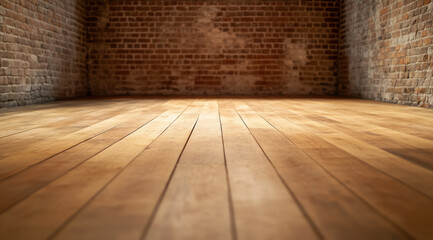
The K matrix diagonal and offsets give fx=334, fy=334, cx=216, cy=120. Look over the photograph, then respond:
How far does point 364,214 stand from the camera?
100 centimetres

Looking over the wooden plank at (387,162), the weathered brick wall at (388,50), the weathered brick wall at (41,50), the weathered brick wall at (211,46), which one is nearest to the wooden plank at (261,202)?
the wooden plank at (387,162)

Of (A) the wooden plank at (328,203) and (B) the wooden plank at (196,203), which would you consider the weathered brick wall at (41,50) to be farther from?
(A) the wooden plank at (328,203)

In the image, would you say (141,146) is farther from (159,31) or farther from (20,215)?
(159,31)

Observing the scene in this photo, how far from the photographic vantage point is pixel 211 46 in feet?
28.4

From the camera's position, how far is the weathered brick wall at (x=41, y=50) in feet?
16.6

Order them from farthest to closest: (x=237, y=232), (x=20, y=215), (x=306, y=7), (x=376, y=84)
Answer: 1. (x=306, y=7)
2. (x=376, y=84)
3. (x=20, y=215)
4. (x=237, y=232)

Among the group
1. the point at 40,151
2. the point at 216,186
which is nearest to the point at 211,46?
the point at 40,151

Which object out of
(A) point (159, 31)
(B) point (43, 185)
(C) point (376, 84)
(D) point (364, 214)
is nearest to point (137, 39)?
(A) point (159, 31)

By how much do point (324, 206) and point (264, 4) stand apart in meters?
8.25

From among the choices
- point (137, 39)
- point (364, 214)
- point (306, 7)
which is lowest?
point (364, 214)

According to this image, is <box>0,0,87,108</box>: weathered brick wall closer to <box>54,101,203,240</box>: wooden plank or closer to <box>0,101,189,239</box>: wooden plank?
<box>0,101,189,239</box>: wooden plank

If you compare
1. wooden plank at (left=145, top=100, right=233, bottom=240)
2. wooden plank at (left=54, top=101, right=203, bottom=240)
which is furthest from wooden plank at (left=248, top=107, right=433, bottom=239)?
wooden plank at (left=54, top=101, right=203, bottom=240)

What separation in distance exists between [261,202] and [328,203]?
0.22m

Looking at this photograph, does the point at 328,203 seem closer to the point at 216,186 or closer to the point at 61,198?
the point at 216,186
